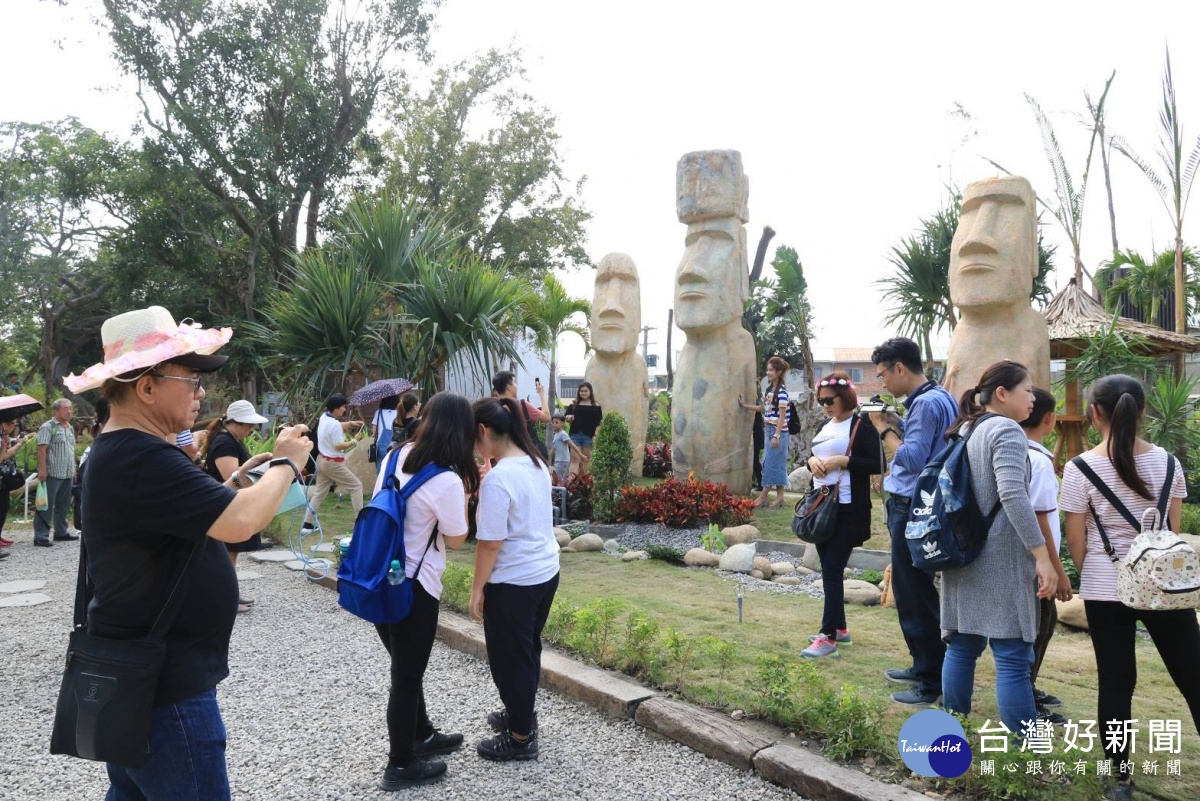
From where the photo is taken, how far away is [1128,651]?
114 inches

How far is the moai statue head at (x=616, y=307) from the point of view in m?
13.8

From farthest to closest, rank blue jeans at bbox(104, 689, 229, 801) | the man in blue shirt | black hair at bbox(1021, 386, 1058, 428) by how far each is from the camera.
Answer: the man in blue shirt, black hair at bbox(1021, 386, 1058, 428), blue jeans at bbox(104, 689, 229, 801)

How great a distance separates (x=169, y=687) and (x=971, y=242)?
7668 millimetres

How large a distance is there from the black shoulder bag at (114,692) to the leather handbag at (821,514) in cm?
312

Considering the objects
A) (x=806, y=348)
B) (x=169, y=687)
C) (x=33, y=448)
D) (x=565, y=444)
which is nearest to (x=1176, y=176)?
(x=806, y=348)

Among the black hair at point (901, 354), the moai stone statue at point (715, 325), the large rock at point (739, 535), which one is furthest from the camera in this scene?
the moai stone statue at point (715, 325)

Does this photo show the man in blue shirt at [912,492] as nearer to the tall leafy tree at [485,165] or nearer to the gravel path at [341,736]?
the gravel path at [341,736]

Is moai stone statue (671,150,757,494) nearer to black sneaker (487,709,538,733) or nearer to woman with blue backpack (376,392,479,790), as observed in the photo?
black sneaker (487,709,538,733)

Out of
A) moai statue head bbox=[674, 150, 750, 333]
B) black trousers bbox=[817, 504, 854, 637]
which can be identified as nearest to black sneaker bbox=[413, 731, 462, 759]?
black trousers bbox=[817, 504, 854, 637]

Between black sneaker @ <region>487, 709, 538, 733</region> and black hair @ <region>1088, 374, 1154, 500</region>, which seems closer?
black hair @ <region>1088, 374, 1154, 500</region>

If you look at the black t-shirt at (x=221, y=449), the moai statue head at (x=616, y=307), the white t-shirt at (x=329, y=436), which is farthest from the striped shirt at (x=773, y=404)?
the black t-shirt at (x=221, y=449)

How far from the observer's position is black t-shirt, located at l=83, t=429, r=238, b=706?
1891 millimetres

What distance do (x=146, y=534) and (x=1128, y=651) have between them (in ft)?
10.0

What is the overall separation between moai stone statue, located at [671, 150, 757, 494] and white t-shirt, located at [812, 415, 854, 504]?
5.82 metres
